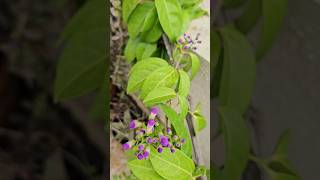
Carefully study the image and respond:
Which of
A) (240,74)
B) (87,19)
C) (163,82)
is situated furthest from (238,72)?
(87,19)

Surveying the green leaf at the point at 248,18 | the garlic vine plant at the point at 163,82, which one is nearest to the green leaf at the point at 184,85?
the garlic vine plant at the point at 163,82

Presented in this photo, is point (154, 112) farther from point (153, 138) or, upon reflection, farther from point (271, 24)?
point (271, 24)

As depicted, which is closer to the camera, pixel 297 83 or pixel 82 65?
pixel 297 83

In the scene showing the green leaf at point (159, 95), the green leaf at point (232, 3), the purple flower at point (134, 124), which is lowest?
the purple flower at point (134, 124)

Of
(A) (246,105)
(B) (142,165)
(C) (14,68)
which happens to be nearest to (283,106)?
(A) (246,105)

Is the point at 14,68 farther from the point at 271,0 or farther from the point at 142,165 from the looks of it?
the point at 271,0

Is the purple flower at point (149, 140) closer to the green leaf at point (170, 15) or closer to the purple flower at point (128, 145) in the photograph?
the purple flower at point (128, 145)

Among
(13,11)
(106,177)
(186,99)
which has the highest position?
(13,11)
